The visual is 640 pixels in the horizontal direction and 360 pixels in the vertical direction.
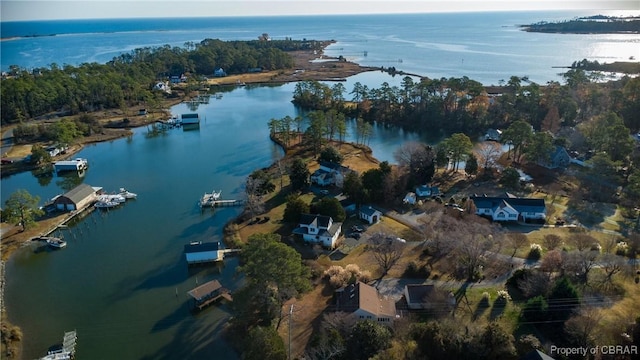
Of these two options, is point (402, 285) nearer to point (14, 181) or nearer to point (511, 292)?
point (511, 292)

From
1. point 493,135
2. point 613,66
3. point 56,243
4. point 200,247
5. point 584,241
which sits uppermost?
point 613,66

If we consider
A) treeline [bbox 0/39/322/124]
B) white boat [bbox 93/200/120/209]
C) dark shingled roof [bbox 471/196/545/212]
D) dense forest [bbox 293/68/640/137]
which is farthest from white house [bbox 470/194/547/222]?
treeline [bbox 0/39/322/124]

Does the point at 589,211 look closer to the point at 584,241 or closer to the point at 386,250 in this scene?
the point at 584,241

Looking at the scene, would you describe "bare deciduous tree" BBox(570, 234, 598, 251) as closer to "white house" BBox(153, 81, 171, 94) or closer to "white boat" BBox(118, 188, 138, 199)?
"white boat" BBox(118, 188, 138, 199)

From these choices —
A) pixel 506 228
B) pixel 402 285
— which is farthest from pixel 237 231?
pixel 506 228

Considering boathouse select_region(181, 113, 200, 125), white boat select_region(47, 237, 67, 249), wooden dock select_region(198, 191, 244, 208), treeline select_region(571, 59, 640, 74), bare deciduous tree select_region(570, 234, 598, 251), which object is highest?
treeline select_region(571, 59, 640, 74)

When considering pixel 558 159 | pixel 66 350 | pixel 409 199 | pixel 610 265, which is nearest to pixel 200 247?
pixel 66 350

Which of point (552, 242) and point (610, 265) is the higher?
point (552, 242)
